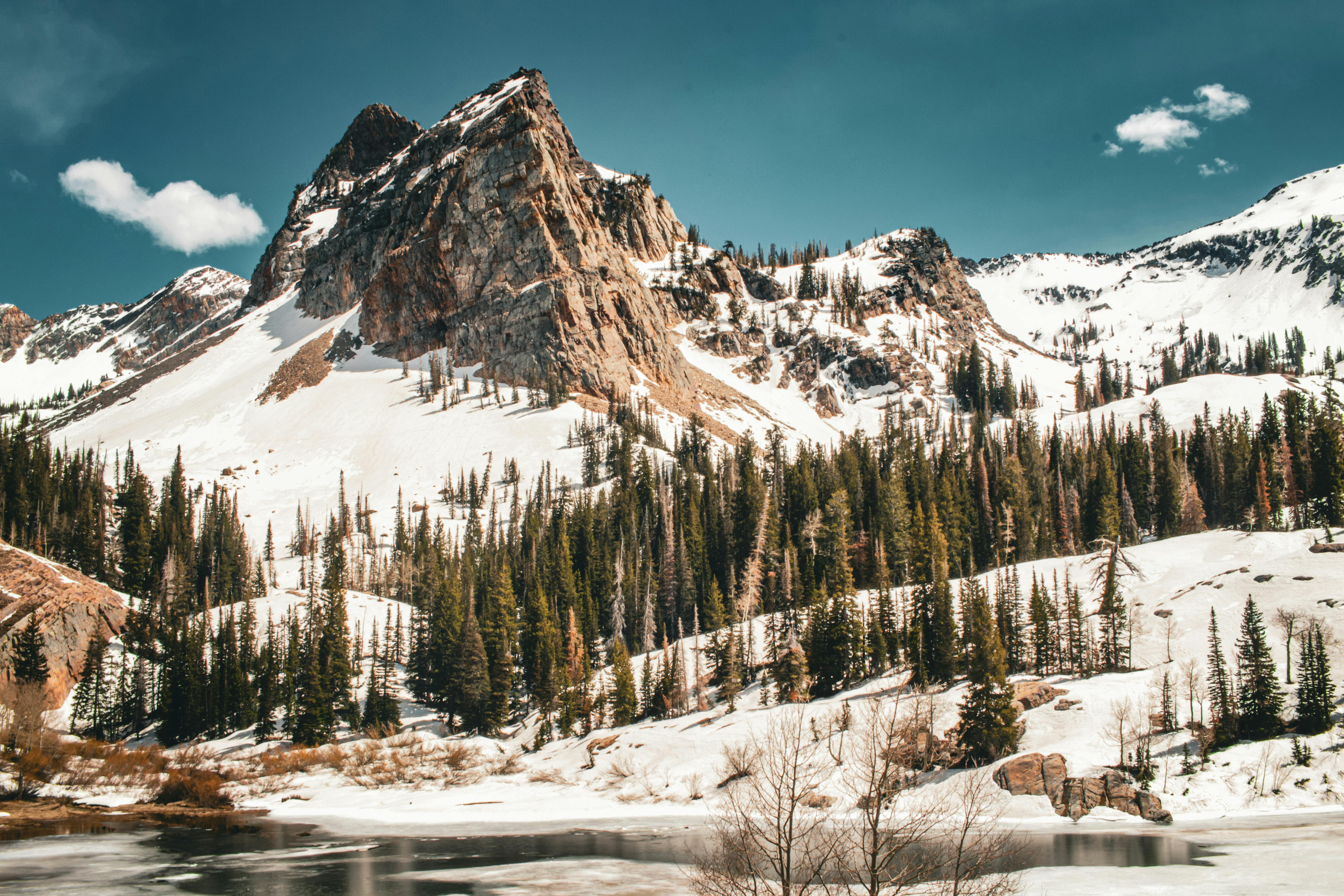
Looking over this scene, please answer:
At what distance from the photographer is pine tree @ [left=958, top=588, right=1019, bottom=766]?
152ft

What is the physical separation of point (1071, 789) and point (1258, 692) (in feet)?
42.6

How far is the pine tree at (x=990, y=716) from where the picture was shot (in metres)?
46.3

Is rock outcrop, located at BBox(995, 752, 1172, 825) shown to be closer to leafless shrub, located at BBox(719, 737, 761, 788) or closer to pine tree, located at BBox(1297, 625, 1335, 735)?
pine tree, located at BBox(1297, 625, 1335, 735)

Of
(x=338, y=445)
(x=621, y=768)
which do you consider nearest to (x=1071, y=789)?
(x=621, y=768)

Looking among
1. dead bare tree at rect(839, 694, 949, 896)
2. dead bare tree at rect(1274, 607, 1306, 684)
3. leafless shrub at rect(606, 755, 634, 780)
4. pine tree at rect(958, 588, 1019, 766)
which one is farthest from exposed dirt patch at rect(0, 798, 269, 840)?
dead bare tree at rect(1274, 607, 1306, 684)

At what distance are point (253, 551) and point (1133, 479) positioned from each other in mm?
139208

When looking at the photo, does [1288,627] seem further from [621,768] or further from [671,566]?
[671,566]

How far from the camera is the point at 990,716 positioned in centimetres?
4656

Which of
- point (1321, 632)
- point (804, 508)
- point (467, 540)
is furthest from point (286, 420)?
point (1321, 632)

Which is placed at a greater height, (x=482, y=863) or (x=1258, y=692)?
(x=1258, y=692)

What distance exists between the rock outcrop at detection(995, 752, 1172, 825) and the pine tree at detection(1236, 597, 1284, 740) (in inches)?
326

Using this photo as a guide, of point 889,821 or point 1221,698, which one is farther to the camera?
point 1221,698

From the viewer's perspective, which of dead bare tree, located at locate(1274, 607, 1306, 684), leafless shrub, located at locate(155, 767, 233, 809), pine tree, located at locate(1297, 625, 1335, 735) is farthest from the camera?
leafless shrub, located at locate(155, 767, 233, 809)

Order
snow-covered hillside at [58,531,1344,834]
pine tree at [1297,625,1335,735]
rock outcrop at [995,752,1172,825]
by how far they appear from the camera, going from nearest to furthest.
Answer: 1. rock outcrop at [995,752,1172,825]
2. snow-covered hillside at [58,531,1344,834]
3. pine tree at [1297,625,1335,735]
